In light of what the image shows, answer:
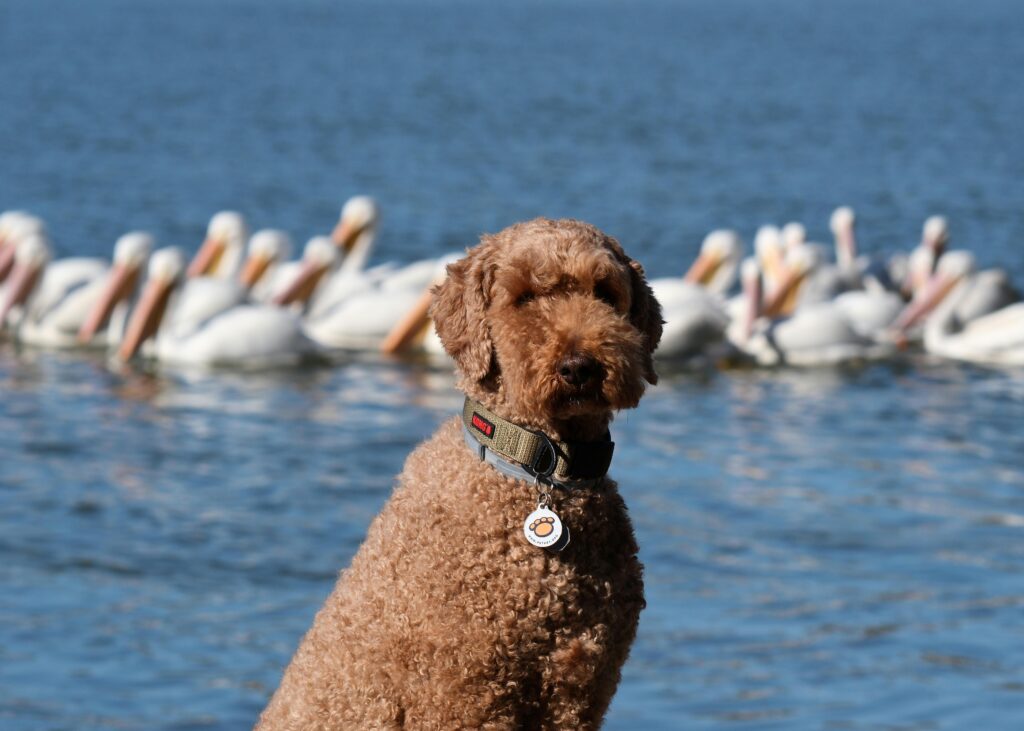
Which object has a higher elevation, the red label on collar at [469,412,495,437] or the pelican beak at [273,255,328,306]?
the red label on collar at [469,412,495,437]

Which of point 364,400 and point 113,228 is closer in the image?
point 364,400

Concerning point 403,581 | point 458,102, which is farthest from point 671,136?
point 403,581

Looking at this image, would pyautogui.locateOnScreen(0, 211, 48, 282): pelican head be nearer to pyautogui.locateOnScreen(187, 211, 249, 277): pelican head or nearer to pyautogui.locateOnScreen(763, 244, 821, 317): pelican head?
pyautogui.locateOnScreen(187, 211, 249, 277): pelican head

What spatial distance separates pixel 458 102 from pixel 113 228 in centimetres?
1841

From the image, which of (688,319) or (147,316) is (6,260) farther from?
(688,319)

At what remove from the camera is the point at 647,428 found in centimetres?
1191

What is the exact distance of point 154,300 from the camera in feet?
47.2

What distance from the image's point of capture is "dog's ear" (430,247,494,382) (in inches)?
136

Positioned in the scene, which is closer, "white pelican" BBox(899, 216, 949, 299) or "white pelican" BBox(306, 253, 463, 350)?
"white pelican" BBox(306, 253, 463, 350)

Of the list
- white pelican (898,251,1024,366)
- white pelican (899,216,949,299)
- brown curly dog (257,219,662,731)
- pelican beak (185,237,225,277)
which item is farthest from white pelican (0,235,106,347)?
brown curly dog (257,219,662,731)

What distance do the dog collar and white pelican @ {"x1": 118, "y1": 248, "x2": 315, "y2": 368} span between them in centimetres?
1050

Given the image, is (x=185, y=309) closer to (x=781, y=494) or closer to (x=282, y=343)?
(x=282, y=343)

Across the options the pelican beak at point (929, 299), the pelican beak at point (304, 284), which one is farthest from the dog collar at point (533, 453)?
the pelican beak at point (929, 299)

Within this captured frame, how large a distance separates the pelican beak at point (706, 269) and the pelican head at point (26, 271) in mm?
5905
